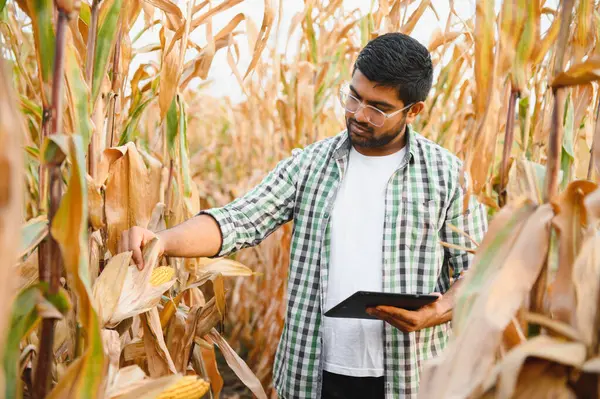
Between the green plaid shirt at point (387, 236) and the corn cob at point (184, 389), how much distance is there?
1.69 ft

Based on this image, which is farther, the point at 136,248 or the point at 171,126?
the point at 171,126

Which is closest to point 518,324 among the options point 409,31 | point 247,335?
point 409,31

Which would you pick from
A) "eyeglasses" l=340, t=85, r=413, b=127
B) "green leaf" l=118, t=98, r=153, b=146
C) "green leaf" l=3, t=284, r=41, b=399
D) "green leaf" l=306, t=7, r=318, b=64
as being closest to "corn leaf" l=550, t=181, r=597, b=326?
"green leaf" l=3, t=284, r=41, b=399

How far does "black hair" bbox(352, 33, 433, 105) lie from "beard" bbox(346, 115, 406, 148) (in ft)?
0.26

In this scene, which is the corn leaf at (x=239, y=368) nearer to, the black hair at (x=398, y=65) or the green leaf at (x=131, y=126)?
the green leaf at (x=131, y=126)

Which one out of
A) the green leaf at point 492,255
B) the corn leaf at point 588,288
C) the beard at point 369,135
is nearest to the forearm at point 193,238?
the beard at point 369,135

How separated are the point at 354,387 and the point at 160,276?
1.92 ft

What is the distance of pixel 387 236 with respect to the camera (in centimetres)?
133

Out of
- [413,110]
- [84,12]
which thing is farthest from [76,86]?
[413,110]

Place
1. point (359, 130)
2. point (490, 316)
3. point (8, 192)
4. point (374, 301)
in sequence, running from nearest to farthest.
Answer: point (8, 192)
point (490, 316)
point (374, 301)
point (359, 130)

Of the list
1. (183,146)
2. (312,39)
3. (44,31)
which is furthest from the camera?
(312,39)

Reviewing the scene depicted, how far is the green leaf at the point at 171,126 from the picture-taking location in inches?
48.0

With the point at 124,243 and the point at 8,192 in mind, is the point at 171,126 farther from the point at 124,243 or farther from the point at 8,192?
the point at 8,192

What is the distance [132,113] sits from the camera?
1.22 meters
